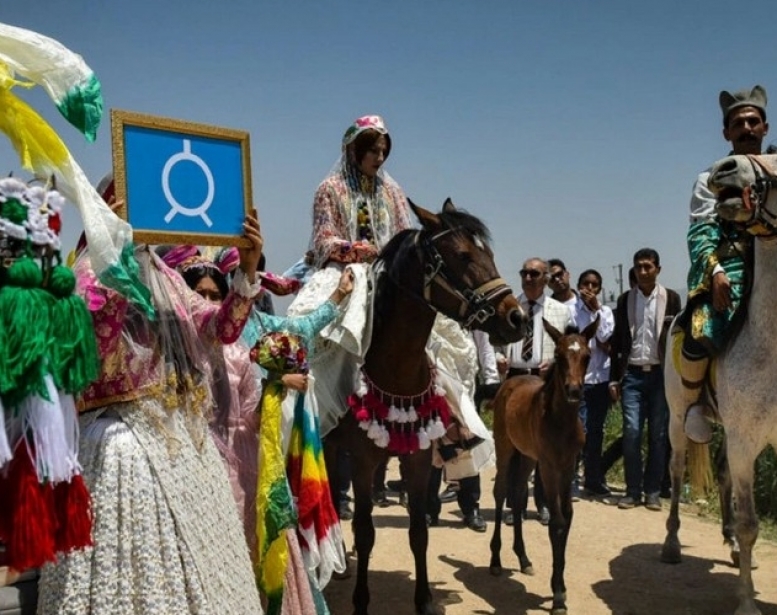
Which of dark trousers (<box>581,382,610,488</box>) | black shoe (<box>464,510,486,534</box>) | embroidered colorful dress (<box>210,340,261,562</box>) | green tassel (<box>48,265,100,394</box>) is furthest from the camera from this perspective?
dark trousers (<box>581,382,610,488</box>)

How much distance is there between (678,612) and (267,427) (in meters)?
3.42

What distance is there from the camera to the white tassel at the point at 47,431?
204cm

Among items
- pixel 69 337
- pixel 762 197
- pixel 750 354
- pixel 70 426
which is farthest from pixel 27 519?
pixel 750 354

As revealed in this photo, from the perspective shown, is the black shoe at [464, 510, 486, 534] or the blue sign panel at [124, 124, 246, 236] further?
→ the black shoe at [464, 510, 486, 534]

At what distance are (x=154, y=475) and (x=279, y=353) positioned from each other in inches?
39.1

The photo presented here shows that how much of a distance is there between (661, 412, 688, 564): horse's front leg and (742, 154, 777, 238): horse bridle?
2.51 m

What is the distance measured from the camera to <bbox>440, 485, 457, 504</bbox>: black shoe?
28.5 feet

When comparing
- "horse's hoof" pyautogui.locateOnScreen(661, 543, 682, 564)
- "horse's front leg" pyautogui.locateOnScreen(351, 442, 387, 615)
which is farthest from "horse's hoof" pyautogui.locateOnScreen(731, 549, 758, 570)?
"horse's front leg" pyautogui.locateOnScreen(351, 442, 387, 615)

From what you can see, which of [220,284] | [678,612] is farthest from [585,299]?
[220,284]

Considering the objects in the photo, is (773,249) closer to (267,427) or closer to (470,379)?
(470,379)

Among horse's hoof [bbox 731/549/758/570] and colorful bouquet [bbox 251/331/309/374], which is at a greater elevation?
colorful bouquet [bbox 251/331/309/374]

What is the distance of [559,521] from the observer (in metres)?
5.07

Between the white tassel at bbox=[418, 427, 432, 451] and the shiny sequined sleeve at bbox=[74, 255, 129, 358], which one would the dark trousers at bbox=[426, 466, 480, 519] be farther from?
the shiny sequined sleeve at bbox=[74, 255, 129, 358]

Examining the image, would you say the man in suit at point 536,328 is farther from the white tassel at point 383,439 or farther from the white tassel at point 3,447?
the white tassel at point 3,447
